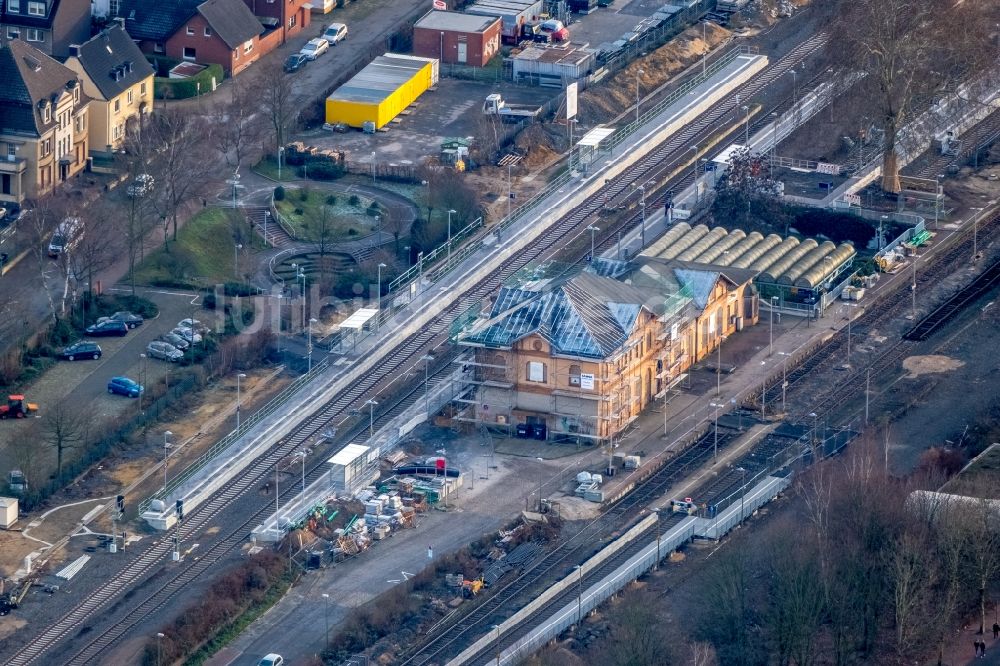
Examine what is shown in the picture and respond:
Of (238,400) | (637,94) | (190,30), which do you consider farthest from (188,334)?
(637,94)

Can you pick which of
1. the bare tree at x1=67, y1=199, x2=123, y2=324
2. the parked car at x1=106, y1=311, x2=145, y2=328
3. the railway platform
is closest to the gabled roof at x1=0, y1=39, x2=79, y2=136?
the bare tree at x1=67, y1=199, x2=123, y2=324

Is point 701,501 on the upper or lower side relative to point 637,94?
lower

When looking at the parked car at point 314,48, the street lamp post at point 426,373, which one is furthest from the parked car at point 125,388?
the parked car at point 314,48

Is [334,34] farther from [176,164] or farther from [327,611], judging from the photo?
[327,611]

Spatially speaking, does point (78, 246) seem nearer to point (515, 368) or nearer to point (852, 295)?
point (515, 368)

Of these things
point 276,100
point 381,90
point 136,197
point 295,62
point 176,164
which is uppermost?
point 176,164

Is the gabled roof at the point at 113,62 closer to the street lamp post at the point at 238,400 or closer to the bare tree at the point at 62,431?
the street lamp post at the point at 238,400

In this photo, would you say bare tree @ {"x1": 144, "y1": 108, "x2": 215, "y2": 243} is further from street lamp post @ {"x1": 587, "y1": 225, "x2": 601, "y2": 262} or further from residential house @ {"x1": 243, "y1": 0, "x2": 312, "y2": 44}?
street lamp post @ {"x1": 587, "y1": 225, "x2": 601, "y2": 262}
